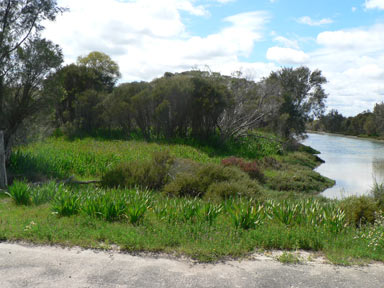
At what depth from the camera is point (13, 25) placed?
43.9 ft

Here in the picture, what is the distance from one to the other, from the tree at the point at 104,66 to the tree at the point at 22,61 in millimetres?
21660

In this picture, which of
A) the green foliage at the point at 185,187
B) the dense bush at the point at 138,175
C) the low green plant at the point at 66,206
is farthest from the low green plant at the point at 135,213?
the dense bush at the point at 138,175

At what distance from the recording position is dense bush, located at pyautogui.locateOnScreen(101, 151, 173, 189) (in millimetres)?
11661

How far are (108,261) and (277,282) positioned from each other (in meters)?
2.21

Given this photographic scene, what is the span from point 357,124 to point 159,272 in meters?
87.2

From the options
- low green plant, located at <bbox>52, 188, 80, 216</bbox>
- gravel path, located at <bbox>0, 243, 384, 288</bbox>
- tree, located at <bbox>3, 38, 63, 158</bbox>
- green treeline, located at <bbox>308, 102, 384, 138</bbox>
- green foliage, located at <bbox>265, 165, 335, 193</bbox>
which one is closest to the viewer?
gravel path, located at <bbox>0, 243, 384, 288</bbox>

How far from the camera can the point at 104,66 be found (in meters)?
36.4

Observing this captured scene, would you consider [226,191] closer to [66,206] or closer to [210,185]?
[210,185]

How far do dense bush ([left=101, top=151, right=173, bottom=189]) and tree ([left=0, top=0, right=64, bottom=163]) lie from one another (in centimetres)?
440

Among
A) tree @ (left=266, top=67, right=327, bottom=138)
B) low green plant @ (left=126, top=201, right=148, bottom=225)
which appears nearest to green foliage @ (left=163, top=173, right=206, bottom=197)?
low green plant @ (left=126, top=201, right=148, bottom=225)

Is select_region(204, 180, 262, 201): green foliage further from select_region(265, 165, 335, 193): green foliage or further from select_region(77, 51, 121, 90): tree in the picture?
select_region(77, 51, 121, 90): tree

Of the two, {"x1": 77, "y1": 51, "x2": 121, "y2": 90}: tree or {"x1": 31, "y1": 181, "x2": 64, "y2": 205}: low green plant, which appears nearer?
{"x1": 31, "y1": 181, "x2": 64, "y2": 205}: low green plant

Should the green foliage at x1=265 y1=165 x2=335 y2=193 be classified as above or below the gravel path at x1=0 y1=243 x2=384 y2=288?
below

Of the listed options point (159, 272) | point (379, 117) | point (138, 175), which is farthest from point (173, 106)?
point (379, 117)
